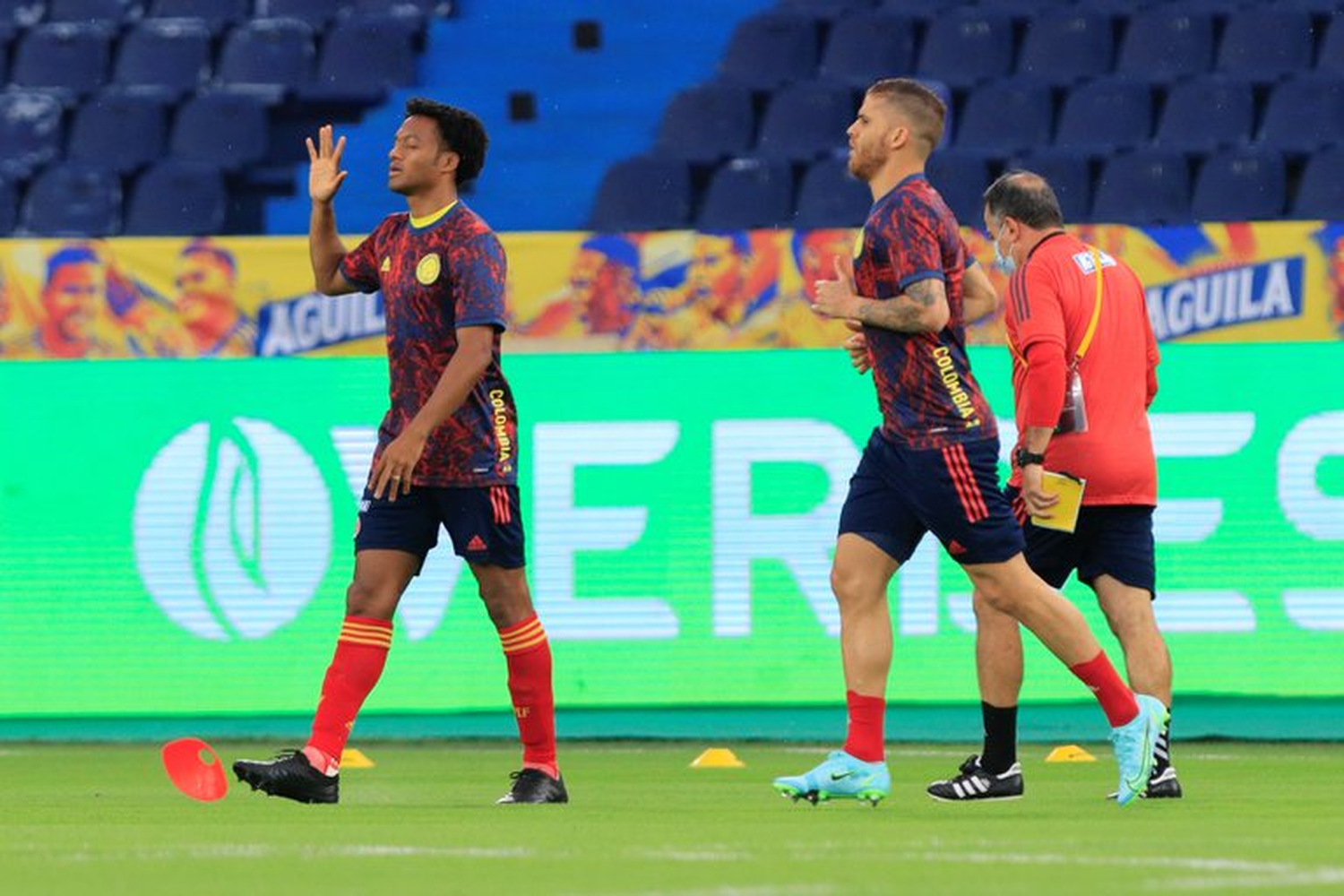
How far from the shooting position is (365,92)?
55.2ft

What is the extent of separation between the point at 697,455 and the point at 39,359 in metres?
2.62

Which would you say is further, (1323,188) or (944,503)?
(1323,188)

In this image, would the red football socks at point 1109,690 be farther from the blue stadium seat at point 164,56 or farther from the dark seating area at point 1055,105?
the blue stadium seat at point 164,56

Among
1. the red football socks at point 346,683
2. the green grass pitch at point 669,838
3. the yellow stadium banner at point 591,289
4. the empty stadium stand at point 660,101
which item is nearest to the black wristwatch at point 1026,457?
the green grass pitch at point 669,838

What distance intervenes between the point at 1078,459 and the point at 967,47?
851cm

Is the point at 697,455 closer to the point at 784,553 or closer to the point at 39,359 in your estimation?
the point at 784,553

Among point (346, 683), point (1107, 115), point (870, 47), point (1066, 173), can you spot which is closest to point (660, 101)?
point (870, 47)

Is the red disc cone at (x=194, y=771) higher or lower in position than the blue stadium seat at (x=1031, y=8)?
lower

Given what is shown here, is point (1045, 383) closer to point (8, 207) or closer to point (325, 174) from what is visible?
point (325, 174)

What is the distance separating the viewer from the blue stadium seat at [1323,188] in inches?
574

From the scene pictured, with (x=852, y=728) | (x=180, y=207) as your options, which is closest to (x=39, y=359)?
(x=180, y=207)

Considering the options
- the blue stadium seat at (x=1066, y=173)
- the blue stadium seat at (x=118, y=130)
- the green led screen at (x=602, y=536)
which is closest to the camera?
the green led screen at (x=602, y=536)

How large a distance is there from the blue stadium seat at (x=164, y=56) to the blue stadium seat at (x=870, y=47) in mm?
3673

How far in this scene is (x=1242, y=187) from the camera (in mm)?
14766
